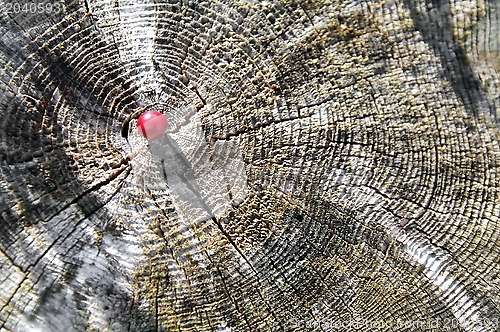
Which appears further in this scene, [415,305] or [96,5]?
[415,305]

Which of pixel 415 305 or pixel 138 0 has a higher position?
pixel 138 0

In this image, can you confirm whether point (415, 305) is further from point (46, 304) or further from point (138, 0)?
point (138, 0)

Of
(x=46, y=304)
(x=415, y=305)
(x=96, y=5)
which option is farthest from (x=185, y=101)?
(x=415, y=305)

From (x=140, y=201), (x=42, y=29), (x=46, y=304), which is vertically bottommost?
(x=46, y=304)
